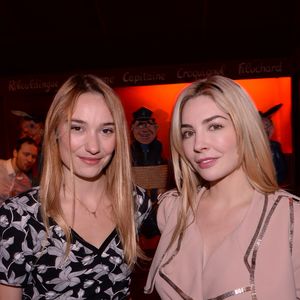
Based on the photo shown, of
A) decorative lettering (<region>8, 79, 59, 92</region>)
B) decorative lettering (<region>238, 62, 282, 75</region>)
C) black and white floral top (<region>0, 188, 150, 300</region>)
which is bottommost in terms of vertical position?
black and white floral top (<region>0, 188, 150, 300</region>)

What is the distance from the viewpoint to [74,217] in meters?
1.52

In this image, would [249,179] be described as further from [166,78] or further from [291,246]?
[166,78]

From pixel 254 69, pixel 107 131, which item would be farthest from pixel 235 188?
pixel 254 69

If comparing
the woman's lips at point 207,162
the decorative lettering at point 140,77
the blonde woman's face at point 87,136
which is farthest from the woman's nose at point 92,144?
the decorative lettering at point 140,77

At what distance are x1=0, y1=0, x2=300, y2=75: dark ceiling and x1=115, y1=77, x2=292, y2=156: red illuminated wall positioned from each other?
559mm

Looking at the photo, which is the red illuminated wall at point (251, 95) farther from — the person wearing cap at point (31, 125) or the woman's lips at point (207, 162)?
the woman's lips at point (207, 162)

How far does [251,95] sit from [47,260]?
2.92m

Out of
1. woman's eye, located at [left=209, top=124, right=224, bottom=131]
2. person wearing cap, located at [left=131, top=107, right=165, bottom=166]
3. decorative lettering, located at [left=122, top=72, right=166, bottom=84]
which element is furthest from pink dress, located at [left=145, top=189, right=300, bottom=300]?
decorative lettering, located at [left=122, top=72, right=166, bottom=84]

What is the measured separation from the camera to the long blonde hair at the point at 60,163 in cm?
145

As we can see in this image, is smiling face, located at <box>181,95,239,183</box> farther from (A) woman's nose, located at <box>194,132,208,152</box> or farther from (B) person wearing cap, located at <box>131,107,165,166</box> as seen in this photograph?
(B) person wearing cap, located at <box>131,107,165,166</box>

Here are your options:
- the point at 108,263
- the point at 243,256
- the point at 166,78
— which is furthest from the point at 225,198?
the point at 166,78

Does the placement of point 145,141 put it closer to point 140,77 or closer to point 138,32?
point 140,77

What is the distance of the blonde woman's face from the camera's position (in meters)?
1.44

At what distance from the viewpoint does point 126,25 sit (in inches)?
174
